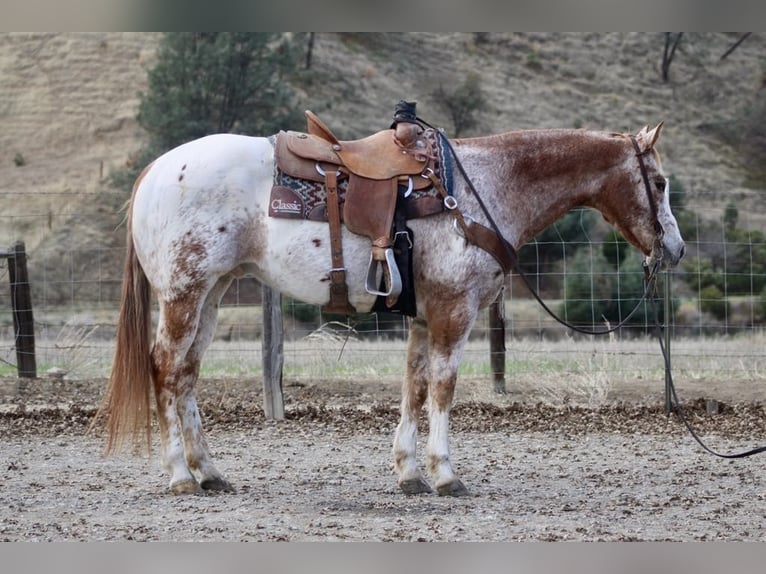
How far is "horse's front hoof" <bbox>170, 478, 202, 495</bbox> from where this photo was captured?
5859 millimetres

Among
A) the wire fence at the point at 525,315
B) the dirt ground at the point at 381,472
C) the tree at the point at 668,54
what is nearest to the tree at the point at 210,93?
the wire fence at the point at 525,315

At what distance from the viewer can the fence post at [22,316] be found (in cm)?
1048

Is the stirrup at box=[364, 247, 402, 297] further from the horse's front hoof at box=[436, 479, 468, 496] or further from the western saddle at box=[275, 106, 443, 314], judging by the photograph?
the horse's front hoof at box=[436, 479, 468, 496]

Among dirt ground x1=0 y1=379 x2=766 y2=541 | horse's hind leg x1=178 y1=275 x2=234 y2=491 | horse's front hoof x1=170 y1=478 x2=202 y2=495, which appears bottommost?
dirt ground x1=0 y1=379 x2=766 y2=541

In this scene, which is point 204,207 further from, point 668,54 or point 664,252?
point 668,54

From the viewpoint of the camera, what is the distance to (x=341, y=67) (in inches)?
1388

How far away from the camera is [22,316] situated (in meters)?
10.6

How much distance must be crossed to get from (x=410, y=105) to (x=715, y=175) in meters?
27.6

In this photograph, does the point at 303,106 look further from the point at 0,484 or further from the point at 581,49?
the point at 0,484

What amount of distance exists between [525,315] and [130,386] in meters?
16.8

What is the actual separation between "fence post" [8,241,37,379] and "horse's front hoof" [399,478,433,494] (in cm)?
581

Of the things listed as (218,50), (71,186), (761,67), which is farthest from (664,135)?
(71,186)

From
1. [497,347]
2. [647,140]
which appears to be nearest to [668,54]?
[497,347]

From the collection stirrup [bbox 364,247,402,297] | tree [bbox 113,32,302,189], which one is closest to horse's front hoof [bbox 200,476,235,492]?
stirrup [bbox 364,247,402,297]
